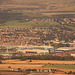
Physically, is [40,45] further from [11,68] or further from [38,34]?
[11,68]

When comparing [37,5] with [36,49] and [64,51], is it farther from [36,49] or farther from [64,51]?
[64,51]

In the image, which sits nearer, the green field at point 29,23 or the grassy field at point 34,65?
the grassy field at point 34,65

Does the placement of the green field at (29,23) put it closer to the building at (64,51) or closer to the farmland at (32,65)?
the building at (64,51)

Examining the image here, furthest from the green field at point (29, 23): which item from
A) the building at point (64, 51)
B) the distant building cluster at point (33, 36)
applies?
the building at point (64, 51)

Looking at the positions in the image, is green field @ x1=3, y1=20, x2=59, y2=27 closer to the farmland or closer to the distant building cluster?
the distant building cluster

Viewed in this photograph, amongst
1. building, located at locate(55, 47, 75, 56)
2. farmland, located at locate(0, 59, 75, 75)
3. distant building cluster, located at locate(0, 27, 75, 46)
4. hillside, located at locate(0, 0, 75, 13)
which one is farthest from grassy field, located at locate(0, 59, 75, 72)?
hillside, located at locate(0, 0, 75, 13)

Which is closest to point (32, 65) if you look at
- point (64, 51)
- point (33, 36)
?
point (64, 51)

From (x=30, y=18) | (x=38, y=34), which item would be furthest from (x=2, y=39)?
(x=30, y=18)

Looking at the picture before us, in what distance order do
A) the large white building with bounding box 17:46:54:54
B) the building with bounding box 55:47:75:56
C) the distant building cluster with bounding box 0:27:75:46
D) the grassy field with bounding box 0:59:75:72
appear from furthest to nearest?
the distant building cluster with bounding box 0:27:75:46 < the large white building with bounding box 17:46:54:54 < the building with bounding box 55:47:75:56 < the grassy field with bounding box 0:59:75:72
